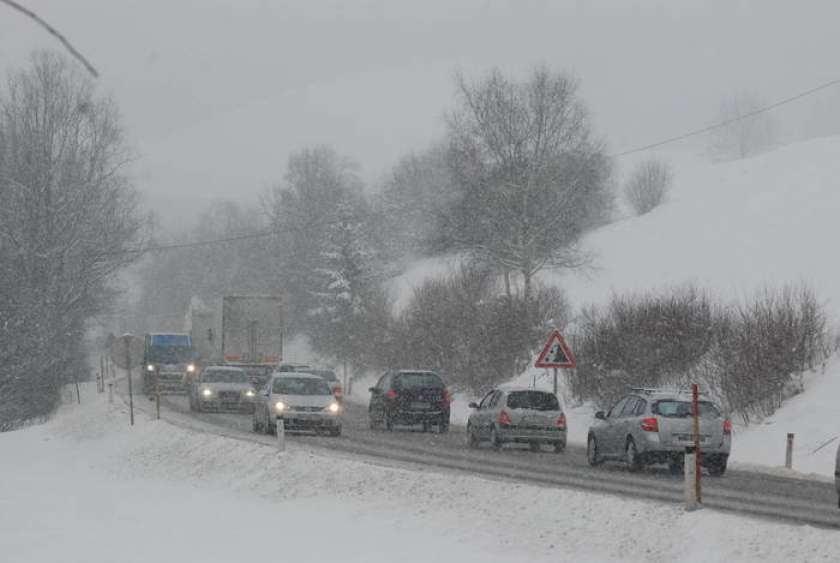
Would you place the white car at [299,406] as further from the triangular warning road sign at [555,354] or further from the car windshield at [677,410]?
the car windshield at [677,410]

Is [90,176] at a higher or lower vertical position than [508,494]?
higher

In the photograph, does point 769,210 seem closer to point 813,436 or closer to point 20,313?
point 20,313

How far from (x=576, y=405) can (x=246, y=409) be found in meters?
12.7

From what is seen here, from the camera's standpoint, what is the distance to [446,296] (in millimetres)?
56281

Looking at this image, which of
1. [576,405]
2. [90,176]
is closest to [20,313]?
[90,176]

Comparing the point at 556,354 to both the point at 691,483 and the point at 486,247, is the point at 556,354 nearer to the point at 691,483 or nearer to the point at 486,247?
the point at 691,483

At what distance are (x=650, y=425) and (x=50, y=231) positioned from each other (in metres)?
41.2

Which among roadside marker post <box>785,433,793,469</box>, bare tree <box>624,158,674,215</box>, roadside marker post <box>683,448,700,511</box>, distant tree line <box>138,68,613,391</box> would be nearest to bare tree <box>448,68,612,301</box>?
distant tree line <box>138,68,613,391</box>

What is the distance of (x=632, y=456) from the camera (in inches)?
973

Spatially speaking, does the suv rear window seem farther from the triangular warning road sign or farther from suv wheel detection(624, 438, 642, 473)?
suv wheel detection(624, 438, 642, 473)

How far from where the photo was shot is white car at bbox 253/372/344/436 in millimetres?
33812

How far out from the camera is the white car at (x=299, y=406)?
111 feet

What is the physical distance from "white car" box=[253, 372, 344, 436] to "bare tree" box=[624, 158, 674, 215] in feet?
260

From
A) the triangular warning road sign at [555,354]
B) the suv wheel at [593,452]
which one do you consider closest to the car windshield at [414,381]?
the triangular warning road sign at [555,354]
